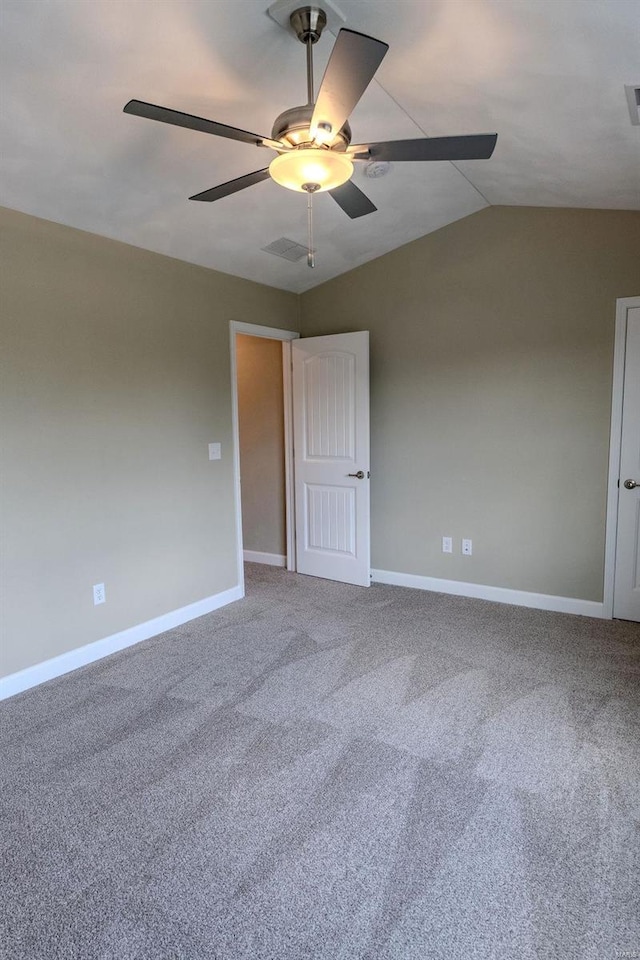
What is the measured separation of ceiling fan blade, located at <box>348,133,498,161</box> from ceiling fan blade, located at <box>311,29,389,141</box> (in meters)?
0.14

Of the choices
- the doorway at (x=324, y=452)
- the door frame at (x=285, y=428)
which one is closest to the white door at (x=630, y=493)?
the doorway at (x=324, y=452)

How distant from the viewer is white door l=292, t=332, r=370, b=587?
4188 millimetres

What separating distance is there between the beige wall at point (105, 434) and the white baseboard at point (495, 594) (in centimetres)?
144

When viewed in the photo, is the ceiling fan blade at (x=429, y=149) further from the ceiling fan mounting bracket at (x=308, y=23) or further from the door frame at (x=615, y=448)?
the door frame at (x=615, y=448)

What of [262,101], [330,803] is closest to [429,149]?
[262,101]

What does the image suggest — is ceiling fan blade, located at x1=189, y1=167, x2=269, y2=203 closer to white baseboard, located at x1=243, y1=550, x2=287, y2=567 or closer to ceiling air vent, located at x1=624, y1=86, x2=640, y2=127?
ceiling air vent, located at x1=624, y1=86, x2=640, y2=127

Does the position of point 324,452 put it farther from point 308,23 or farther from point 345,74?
point 345,74

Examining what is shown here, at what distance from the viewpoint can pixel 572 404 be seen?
3.53 metres

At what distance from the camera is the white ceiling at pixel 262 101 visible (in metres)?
1.75

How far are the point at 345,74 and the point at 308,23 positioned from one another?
2.24ft

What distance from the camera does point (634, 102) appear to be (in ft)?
6.74

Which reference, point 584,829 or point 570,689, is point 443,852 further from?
point 570,689

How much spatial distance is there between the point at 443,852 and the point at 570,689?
132 cm

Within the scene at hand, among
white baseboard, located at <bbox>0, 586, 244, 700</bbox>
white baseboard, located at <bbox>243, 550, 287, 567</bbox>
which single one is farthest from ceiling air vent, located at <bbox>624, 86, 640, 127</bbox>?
white baseboard, located at <bbox>243, 550, 287, 567</bbox>
